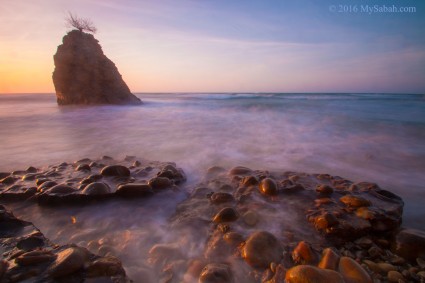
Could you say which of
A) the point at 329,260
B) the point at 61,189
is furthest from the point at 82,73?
the point at 329,260

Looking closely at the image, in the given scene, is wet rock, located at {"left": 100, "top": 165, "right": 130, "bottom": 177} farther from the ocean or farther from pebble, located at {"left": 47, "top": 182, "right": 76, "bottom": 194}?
the ocean

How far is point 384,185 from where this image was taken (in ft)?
10.7

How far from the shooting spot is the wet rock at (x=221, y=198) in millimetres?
2564

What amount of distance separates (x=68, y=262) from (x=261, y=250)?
126 centimetres

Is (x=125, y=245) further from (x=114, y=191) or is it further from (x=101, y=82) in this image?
(x=101, y=82)

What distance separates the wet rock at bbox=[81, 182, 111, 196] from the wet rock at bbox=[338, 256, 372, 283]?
234cm

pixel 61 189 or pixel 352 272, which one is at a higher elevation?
pixel 61 189

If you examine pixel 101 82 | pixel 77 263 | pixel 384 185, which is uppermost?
pixel 101 82

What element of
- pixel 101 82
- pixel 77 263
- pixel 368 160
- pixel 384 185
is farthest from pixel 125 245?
pixel 101 82

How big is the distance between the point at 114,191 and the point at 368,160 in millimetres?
4385

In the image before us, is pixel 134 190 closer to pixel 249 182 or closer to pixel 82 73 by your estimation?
pixel 249 182

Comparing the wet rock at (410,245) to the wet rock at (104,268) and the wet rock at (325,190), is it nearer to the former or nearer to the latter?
the wet rock at (325,190)

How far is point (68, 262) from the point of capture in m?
1.37

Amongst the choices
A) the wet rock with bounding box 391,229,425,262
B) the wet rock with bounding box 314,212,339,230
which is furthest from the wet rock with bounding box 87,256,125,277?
the wet rock with bounding box 391,229,425,262
